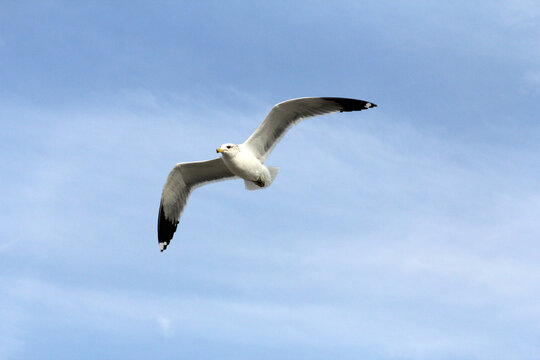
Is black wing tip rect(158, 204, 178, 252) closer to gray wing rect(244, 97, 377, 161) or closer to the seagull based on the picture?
the seagull

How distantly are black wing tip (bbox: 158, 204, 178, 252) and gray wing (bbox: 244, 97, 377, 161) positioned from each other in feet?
11.7

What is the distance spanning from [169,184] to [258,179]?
2.81 meters

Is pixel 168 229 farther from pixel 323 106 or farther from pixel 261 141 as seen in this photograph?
pixel 323 106

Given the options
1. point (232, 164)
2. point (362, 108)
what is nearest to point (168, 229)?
point (232, 164)

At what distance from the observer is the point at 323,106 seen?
15.0 meters

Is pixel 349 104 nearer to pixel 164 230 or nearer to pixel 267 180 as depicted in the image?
pixel 267 180

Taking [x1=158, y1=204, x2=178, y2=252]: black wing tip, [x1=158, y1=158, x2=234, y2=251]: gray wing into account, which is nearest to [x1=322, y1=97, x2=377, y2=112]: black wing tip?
[x1=158, y1=158, x2=234, y2=251]: gray wing

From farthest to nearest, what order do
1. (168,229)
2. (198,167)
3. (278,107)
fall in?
(168,229), (198,167), (278,107)

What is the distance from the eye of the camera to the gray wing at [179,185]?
1611cm

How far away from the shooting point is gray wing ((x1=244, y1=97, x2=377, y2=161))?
1477cm

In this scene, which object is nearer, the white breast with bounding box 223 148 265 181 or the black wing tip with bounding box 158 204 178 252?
the white breast with bounding box 223 148 265 181

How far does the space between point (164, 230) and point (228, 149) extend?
3.91 meters

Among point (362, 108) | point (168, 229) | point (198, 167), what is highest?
point (362, 108)

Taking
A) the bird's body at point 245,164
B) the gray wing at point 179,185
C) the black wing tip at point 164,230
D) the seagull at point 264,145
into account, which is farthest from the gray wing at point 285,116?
the black wing tip at point 164,230
